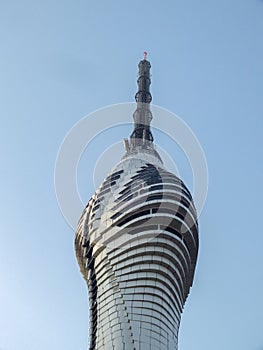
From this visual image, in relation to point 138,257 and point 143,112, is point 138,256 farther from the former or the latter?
point 143,112

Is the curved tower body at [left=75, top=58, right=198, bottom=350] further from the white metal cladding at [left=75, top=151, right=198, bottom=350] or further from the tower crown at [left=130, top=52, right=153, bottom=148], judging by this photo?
the tower crown at [left=130, top=52, right=153, bottom=148]

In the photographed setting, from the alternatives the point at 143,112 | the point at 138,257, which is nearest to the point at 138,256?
the point at 138,257

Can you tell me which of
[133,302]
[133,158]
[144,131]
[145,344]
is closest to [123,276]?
[133,302]

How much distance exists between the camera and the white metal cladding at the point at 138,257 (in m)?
64.2

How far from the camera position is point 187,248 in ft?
233

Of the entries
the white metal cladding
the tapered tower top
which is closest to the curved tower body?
the white metal cladding

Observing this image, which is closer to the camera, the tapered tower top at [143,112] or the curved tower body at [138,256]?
the curved tower body at [138,256]

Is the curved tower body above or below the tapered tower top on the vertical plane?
below

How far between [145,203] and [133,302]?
12.0 meters

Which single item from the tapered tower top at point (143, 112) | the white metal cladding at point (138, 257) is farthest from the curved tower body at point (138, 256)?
the tapered tower top at point (143, 112)

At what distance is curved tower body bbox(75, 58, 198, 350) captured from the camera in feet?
211

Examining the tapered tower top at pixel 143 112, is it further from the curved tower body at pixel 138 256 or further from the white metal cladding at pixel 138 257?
the white metal cladding at pixel 138 257

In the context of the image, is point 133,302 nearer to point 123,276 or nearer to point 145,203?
point 123,276

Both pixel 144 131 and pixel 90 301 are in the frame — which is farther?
pixel 144 131
